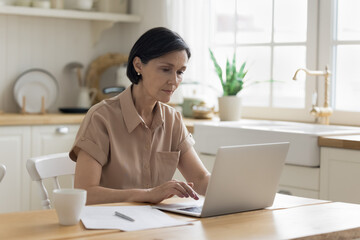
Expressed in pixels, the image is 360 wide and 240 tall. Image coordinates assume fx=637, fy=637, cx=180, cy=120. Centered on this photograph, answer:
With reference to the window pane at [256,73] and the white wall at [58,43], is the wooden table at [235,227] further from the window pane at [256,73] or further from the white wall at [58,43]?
the white wall at [58,43]

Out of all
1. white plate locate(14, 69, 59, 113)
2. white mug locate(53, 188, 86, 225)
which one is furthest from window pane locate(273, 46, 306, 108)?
white mug locate(53, 188, 86, 225)

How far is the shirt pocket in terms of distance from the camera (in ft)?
7.54

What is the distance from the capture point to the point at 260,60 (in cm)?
410

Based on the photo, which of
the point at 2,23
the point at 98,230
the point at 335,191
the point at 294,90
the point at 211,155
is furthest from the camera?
the point at 2,23

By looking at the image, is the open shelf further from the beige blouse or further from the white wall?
the beige blouse

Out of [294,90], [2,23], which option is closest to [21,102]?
[2,23]

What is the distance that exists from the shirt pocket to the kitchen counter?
856 millimetres

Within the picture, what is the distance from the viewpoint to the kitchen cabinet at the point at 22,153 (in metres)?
3.79

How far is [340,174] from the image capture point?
9.24ft

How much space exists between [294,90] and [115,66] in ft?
4.93

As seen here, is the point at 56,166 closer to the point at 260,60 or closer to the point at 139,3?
the point at 260,60

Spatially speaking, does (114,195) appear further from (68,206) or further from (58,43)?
(58,43)

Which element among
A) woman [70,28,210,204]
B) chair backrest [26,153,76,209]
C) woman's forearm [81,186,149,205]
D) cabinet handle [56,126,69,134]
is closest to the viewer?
woman's forearm [81,186,149,205]

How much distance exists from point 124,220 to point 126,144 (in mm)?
608
